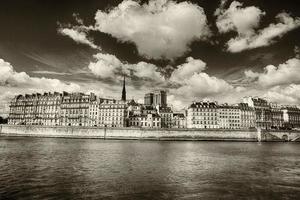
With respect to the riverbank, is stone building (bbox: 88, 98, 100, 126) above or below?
above

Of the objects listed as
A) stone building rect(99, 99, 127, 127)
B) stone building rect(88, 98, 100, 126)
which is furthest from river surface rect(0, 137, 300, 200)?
stone building rect(88, 98, 100, 126)

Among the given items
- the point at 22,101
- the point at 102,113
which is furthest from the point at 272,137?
the point at 22,101

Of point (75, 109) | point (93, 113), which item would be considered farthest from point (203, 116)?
point (75, 109)

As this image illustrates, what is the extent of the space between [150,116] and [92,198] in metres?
92.4

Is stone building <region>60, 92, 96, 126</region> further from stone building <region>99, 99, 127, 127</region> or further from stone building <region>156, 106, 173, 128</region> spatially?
stone building <region>156, 106, 173, 128</region>

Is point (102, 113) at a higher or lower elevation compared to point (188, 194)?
higher

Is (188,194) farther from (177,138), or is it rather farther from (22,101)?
(22,101)

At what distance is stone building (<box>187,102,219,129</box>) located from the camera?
108125 millimetres

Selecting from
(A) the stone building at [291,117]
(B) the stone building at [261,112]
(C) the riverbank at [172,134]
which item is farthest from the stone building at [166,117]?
(A) the stone building at [291,117]

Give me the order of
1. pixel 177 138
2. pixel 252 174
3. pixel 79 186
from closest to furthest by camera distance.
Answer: pixel 79 186 < pixel 252 174 < pixel 177 138

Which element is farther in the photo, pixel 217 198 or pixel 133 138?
pixel 133 138

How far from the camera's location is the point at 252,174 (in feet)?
76.6

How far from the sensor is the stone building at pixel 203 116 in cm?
10812

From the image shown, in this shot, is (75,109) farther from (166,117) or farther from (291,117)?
(291,117)
